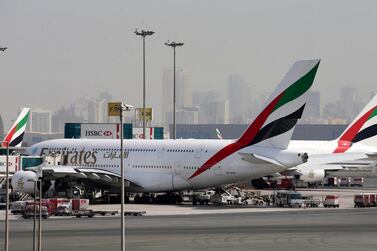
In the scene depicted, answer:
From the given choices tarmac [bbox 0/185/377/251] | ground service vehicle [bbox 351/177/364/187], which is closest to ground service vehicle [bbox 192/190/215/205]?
tarmac [bbox 0/185/377/251]

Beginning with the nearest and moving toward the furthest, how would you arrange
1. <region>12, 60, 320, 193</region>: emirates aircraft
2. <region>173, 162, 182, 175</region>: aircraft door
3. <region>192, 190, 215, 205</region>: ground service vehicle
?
<region>12, 60, 320, 193</region>: emirates aircraft, <region>173, 162, 182, 175</region>: aircraft door, <region>192, 190, 215, 205</region>: ground service vehicle

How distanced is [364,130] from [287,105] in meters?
38.0

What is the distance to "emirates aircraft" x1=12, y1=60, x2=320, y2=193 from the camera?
89.6 m

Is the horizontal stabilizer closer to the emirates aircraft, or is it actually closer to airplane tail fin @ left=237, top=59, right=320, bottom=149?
the emirates aircraft

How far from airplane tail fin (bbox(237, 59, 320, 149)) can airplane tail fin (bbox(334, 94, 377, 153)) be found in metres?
34.9

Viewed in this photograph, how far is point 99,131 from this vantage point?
442ft

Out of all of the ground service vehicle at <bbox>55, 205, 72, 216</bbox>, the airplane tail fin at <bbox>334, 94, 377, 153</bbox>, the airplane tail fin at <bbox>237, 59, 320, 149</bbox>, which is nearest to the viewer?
the ground service vehicle at <bbox>55, 205, 72, 216</bbox>

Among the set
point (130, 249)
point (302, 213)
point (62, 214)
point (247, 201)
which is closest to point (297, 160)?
point (302, 213)

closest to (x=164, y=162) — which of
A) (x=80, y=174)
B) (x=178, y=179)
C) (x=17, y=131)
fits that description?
(x=178, y=179)

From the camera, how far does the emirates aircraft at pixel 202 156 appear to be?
89.6 metres

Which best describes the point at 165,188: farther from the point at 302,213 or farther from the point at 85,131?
the point at 85,131

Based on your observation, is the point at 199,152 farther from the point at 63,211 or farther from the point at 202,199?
the point at 63,211

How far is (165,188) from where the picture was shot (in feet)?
316

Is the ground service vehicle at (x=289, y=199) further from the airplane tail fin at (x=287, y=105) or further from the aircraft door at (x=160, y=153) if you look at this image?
the aircraft door at (x=160, y=153)
